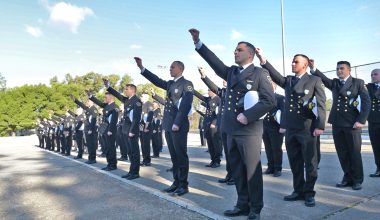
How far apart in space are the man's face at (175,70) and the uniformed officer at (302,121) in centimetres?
168

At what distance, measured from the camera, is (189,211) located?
4383mm

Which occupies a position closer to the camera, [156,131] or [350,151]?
[350,151]

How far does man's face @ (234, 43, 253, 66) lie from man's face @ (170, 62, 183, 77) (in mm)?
1979

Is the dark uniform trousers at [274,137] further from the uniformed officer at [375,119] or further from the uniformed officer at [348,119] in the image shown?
the uniformed officer at [375,119]

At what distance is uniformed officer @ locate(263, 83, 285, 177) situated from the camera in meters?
7.31

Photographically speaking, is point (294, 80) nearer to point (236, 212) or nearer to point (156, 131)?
point (236, 212)

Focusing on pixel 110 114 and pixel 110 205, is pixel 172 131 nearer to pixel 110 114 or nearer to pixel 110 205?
pixel 110 205

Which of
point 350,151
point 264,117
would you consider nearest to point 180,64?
point 264,117

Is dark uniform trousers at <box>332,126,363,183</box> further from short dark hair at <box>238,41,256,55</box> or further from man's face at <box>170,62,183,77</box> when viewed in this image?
man's face at <box>170,62,183,77</box>

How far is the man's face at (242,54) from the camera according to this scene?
13.4ft

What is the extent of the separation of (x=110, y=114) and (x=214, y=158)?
3114mm

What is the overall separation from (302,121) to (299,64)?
0.85 m

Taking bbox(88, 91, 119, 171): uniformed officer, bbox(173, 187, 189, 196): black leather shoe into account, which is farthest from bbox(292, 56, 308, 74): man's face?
bbox(88, 91, 119, 171): uniformed officer

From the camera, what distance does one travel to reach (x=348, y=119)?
18.4ft
